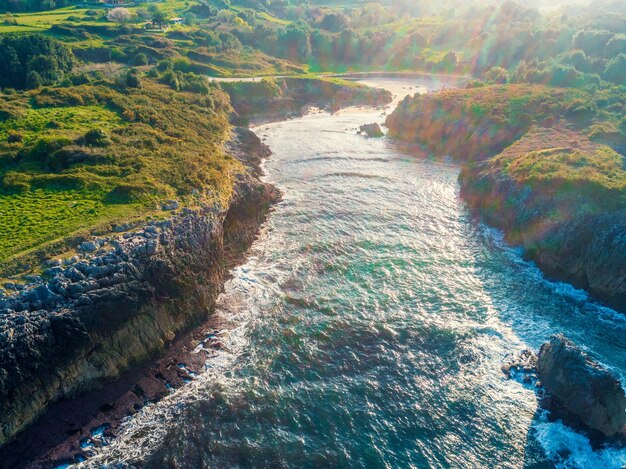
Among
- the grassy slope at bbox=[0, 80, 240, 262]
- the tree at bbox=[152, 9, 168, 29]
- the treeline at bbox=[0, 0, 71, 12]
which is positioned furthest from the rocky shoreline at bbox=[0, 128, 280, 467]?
the treeline at bbox=[0, 0, 71, 12]

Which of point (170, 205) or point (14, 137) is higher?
point (14, 137)

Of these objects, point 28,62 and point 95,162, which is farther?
point 28,62

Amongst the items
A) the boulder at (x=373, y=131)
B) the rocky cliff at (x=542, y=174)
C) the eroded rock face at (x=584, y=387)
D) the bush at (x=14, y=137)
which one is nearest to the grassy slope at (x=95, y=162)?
the bush at (x=14, y=137)

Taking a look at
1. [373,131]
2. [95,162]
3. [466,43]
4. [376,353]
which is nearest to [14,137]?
[95,162]

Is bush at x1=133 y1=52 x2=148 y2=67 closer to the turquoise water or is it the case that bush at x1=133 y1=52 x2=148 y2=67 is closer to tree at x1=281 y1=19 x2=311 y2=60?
tree at x1=281 y1=19 x2=311 y2=60

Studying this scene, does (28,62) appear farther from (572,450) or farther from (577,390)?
(572,450)
